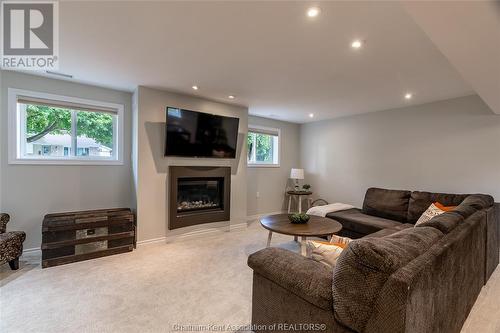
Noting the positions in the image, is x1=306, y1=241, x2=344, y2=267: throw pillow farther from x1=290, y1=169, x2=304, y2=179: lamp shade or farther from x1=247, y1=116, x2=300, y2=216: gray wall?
x1=290, y1=169, x2=304, y2=179: lamp shade

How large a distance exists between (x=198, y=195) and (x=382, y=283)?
3606 mm

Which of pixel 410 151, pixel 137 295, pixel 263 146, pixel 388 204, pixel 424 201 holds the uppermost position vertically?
pixel 263 146

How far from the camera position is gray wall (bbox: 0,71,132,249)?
10.2 ft

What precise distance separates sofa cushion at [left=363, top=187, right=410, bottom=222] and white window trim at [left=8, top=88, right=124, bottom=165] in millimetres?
4250

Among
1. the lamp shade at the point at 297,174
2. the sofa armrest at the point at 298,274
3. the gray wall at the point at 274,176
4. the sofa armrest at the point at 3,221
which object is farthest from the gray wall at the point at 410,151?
the sofa armrest at the point at 3,221

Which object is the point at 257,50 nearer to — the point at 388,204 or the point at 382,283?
the point at 382,283

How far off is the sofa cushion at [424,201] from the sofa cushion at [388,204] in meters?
0.10

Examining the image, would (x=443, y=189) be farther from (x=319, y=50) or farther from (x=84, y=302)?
(x=84, y=302)

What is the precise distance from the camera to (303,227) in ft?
9.75

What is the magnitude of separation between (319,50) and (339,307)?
7.11 feet

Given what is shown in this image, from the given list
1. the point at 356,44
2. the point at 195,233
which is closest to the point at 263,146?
the point at 195,233

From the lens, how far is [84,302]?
2.17 m

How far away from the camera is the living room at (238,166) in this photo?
1418 millimetres

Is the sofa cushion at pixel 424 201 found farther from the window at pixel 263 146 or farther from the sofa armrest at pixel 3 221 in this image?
the sofa armrest at pixel 3 221
